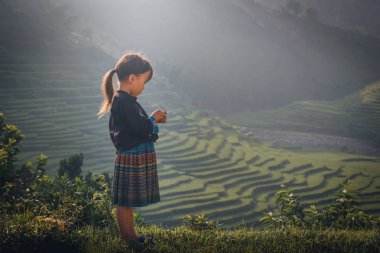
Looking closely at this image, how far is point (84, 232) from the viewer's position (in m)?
2.32

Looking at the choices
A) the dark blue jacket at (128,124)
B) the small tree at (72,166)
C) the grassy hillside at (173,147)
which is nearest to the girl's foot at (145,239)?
the dark blue jacket at (128,124)

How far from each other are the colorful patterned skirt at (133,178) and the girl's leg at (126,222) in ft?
0.15

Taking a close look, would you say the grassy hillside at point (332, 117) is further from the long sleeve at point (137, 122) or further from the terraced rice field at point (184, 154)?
the long sleeve at point (137, 122)

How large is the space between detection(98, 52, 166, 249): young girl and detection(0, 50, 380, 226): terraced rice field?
6903 millimetres

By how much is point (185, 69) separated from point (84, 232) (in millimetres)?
28469

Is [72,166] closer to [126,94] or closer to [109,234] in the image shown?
[109,234]

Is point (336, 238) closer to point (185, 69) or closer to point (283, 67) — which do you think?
point (185, 69)

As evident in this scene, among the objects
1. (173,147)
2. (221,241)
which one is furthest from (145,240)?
(173,147)

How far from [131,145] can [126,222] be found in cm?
42

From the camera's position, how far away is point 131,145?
2.27 m

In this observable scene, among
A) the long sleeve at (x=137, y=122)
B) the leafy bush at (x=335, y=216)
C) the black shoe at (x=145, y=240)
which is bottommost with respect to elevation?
the leafy bush at (x=335, y=216)

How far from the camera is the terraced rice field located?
33.6 feet

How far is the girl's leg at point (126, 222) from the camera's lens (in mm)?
2270

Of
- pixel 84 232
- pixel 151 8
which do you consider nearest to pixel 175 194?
pixel 84 232
